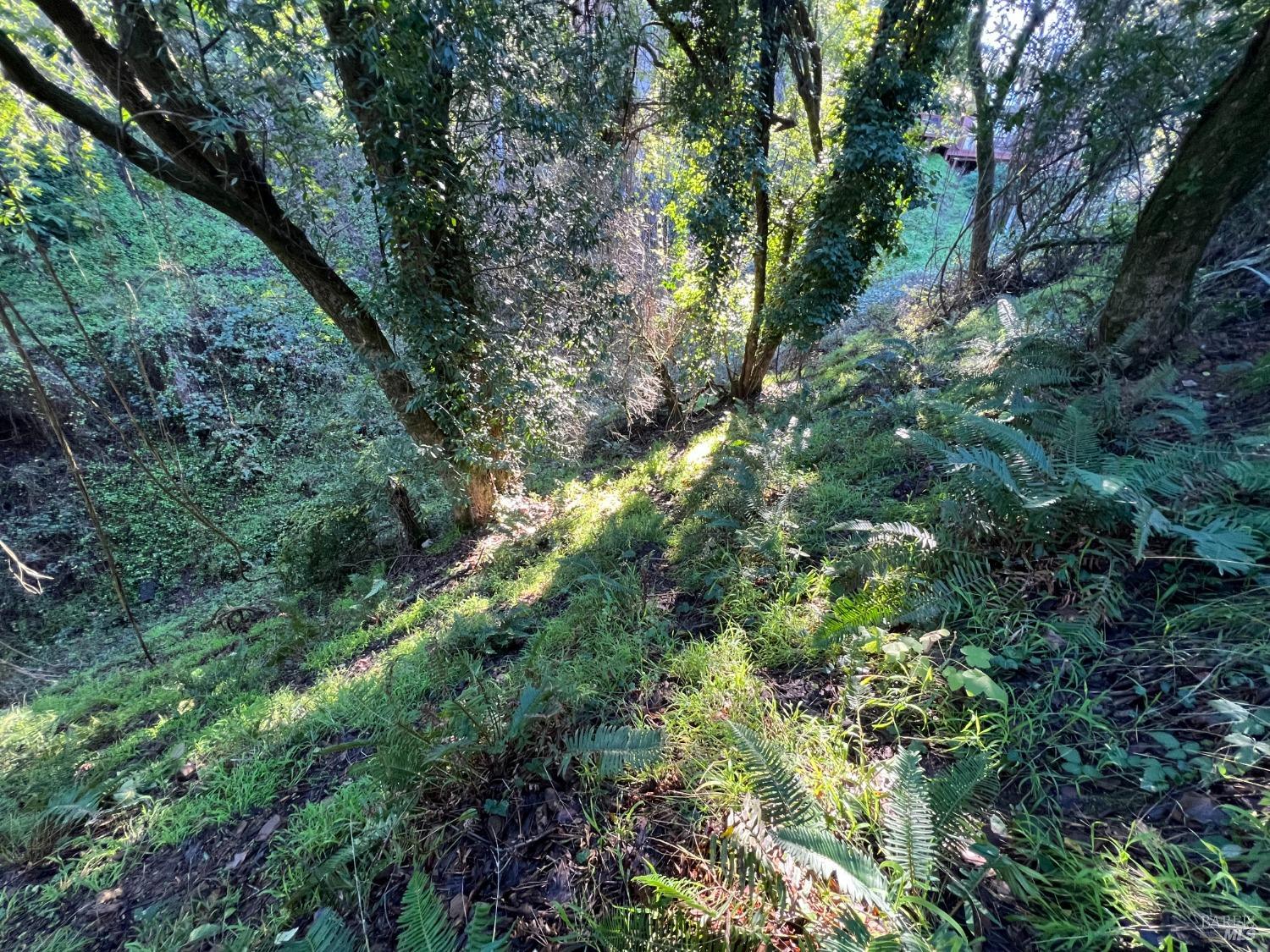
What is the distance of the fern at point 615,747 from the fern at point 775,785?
0.36 metres

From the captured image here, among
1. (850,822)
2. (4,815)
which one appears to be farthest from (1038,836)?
(4,815)

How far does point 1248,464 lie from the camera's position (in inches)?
72.2

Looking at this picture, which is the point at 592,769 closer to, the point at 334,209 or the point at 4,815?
the point at 4,815

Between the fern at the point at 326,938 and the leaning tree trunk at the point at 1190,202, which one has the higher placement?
the leaning tree trunk at the point at 1190,202

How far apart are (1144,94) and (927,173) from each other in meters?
2.42

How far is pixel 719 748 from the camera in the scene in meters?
1.71

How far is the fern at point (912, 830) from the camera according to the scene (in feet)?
3.74

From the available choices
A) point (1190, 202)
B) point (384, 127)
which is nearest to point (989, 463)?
point (1190, 202)

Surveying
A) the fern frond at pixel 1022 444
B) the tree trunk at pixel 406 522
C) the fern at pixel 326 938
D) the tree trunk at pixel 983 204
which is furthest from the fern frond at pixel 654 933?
the tree trunk at pixel 983 204

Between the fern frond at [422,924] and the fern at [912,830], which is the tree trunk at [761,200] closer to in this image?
the fern at [912,830]

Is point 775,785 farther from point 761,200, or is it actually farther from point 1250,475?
point 761,200

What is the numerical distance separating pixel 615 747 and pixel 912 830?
0.88m

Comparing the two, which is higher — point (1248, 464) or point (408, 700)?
point (1248, 464)

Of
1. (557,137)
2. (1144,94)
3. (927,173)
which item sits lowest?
(1144,94)
